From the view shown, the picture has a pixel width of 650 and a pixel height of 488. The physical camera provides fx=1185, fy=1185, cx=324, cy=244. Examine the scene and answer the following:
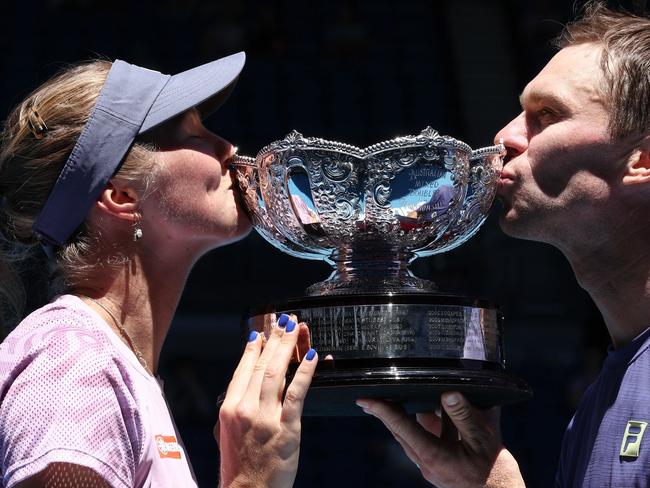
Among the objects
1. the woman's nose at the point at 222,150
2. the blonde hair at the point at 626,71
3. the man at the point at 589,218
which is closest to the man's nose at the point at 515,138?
the man at the point at 589,218

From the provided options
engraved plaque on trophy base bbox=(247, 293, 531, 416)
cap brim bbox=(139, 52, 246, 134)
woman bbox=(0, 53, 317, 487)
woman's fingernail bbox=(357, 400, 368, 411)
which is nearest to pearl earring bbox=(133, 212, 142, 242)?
woman bbox=(0, 53, 317, 487)

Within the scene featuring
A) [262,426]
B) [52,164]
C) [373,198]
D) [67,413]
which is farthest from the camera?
[373,198]

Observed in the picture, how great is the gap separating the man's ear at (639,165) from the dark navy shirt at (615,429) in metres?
0.27

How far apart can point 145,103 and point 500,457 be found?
903mm

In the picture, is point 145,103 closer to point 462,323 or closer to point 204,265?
point 462,323

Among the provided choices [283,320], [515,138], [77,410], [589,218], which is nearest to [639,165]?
[589,218]

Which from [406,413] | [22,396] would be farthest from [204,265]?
[22,396]

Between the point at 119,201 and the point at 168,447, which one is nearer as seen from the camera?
the point at 168,447

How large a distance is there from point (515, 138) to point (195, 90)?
621 mm

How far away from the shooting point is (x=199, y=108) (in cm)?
216

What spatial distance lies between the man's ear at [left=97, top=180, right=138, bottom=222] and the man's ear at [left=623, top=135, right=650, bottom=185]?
87 cm

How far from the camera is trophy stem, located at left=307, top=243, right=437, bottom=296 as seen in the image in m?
2.18

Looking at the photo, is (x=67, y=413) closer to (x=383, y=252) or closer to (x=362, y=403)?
(x=362, y=403)

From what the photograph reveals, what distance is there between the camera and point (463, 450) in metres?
2.21
